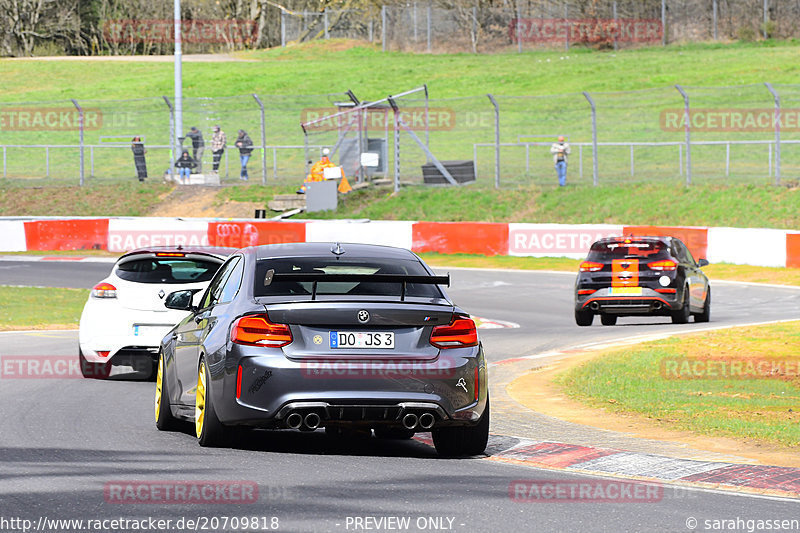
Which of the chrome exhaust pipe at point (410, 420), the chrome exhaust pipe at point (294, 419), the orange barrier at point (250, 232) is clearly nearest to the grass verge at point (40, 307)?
the orange barrier at point (250, 232)

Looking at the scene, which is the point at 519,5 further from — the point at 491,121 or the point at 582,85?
the point at 491,121

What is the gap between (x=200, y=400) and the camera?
9.01 metres

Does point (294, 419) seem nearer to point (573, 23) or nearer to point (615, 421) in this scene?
point (615, 421)

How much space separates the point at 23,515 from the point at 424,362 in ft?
8.88

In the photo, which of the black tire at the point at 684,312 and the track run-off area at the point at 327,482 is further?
the black tire at the point at 684,312

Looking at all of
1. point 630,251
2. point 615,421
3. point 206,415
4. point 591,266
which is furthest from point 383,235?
point 206,415

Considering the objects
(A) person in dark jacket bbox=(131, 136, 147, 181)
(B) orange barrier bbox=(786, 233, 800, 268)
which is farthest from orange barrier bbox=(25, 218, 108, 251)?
(B) orange barrier bbox=(786, 233, 800, 268)

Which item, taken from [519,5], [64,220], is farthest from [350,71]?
[64,220]

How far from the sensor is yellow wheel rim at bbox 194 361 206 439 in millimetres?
8869

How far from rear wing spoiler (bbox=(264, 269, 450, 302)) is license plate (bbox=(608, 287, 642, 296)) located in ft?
36.0

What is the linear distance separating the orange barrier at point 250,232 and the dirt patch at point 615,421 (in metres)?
18.5

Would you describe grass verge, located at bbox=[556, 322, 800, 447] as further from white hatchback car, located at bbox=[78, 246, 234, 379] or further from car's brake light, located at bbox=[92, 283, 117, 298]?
car's brake light, located at bbox=[92, 283, 117, 298]

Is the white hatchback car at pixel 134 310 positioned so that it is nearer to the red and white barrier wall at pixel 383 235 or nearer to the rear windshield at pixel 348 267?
the rear windshield at pixel 348 267

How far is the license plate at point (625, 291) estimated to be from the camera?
19.3m
